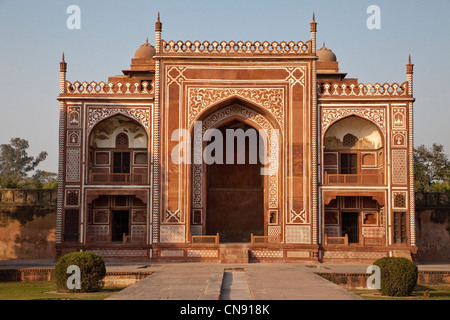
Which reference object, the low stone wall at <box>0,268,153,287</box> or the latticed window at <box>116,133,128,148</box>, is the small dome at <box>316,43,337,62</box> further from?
the low stone wall at <box>0,268,153,287</box>

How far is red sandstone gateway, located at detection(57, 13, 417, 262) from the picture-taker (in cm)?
2289

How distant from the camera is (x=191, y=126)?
23.3 m

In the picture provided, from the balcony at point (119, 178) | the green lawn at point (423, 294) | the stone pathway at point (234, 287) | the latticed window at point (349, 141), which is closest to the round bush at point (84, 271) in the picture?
the stone pathway at point (234, 287)

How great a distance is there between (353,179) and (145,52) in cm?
1199

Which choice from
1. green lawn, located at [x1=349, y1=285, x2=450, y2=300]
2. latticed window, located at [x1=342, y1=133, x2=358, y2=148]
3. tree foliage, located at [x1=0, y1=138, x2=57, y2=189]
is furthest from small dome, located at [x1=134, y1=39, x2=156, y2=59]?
tree foliage, located at [x1=0, y1=138, x2=57, y2=189]

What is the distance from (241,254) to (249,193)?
4558mm

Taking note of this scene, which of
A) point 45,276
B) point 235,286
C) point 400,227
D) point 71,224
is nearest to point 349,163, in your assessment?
point 400,227

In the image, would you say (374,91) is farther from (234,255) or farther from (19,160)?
(19,160)

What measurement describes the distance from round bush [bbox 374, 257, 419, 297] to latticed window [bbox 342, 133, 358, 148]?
10456mm

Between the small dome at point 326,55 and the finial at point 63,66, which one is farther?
the small dome at point 326,55

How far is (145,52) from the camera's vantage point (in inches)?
1166

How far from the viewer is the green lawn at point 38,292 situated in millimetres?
13984

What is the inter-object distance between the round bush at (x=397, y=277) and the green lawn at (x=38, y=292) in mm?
6494

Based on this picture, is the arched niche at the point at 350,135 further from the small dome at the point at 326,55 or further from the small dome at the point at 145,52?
the small dome at the point at 145,52
